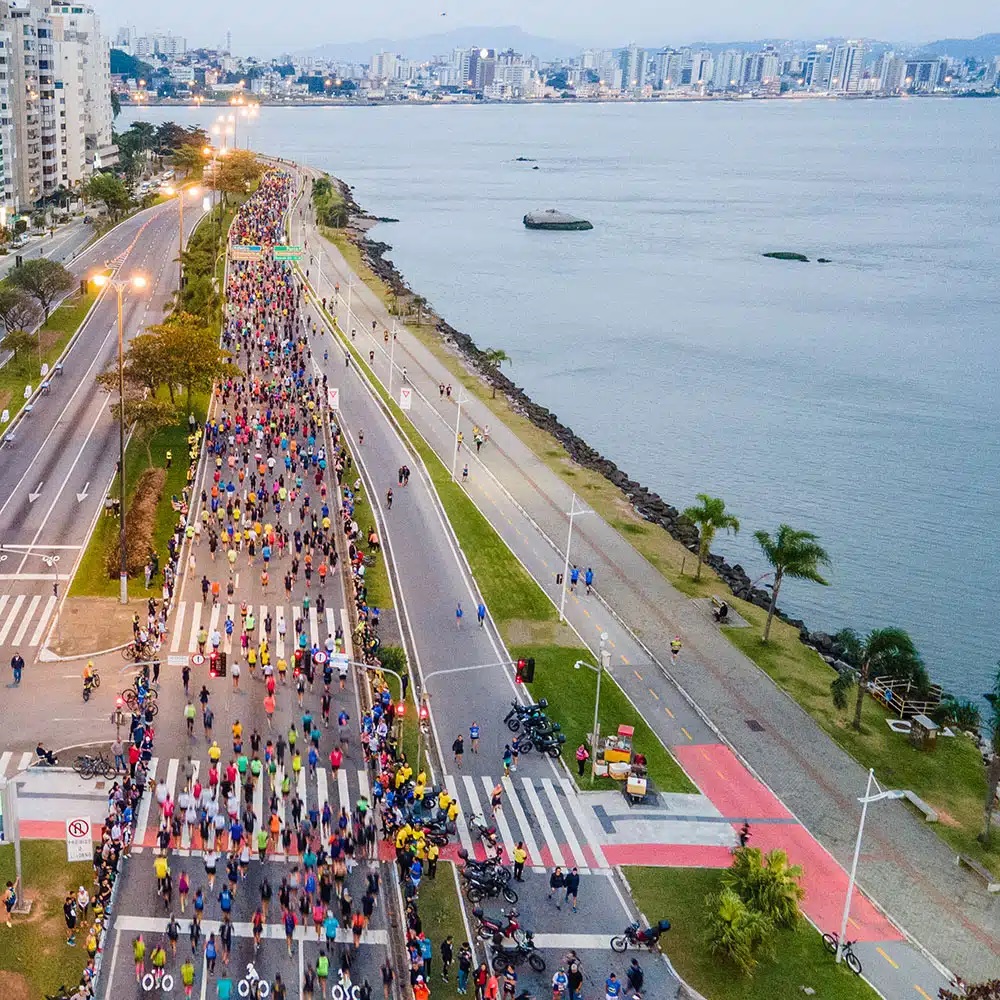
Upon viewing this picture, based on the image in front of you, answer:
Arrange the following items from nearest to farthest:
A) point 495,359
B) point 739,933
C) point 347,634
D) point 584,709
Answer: point 739,933, point 584,709, point 347,634, point 495,359

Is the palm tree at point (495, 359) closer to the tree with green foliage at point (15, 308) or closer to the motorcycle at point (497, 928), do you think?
the tree with green foliage at point (15, 308)

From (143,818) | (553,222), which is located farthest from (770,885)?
(553,222)

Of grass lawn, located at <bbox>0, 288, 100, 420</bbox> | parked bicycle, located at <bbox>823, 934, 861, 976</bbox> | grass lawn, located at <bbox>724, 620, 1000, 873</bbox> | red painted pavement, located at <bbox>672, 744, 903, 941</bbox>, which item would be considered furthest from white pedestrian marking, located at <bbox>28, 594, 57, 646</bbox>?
parked bicycle, located at <bbox>823, 934, 861, 976</bbox>

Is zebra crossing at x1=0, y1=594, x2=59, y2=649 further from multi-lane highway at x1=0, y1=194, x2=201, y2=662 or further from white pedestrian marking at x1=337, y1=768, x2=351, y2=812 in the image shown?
white pedestrian marking at x1=337, y1=768, x2=351, y2=812

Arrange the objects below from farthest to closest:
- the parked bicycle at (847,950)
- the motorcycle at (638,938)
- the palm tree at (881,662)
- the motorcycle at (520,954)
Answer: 1. the palm tree at (881,662)
2. the parked bicycle at (847,950)
3. the motorcycle at (638,938)
4. the motorcycle at (520,954)

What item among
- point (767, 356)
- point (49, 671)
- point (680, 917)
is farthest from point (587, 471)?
point (767, 356)

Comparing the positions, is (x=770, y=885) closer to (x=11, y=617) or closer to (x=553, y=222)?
(x=11, y=617)

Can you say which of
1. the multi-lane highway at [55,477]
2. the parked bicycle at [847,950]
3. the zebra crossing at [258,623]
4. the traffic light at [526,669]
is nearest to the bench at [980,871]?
the parked bicycle at [847,950]
